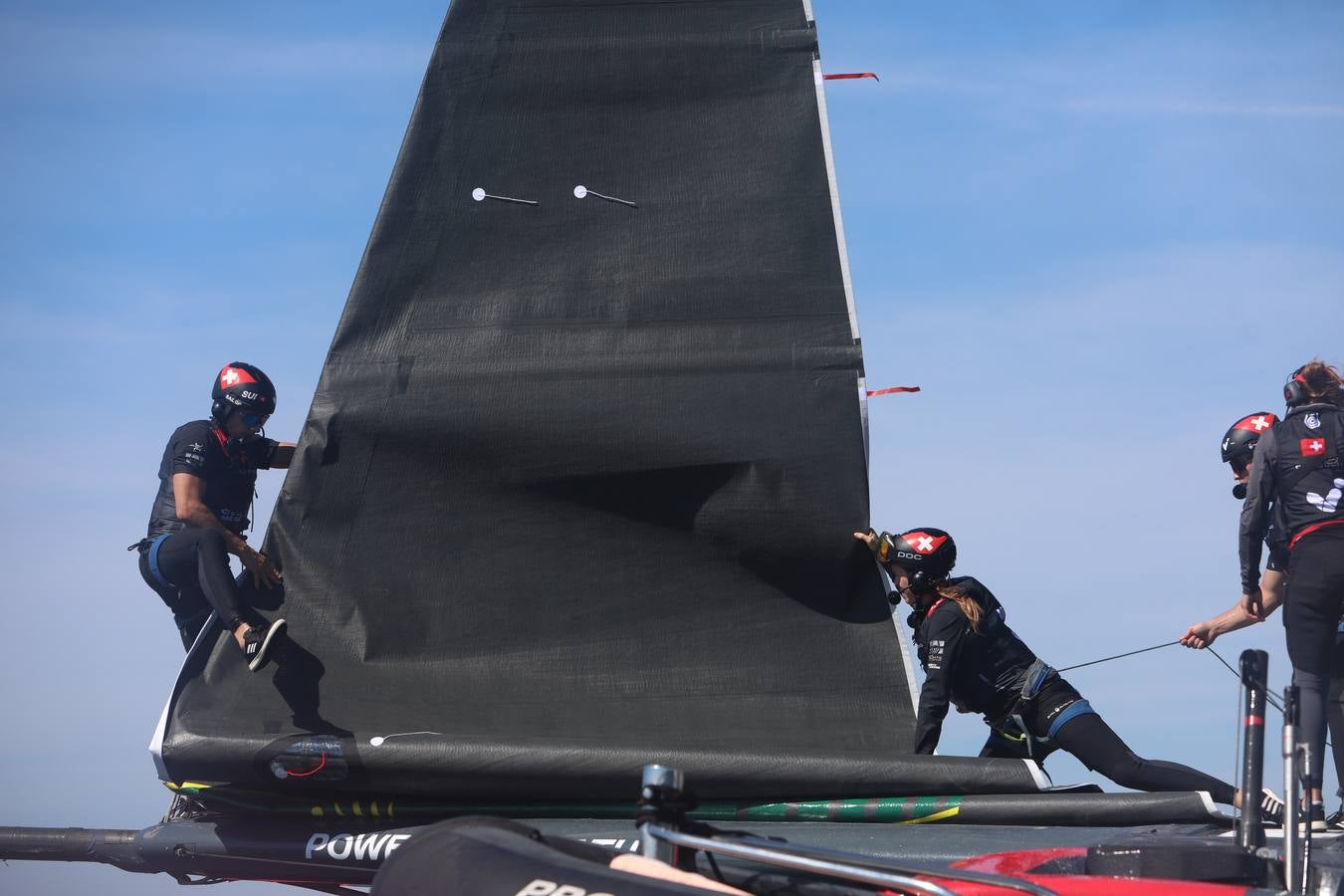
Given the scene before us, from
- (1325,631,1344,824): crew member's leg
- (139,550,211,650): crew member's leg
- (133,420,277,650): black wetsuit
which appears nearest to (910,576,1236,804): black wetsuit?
(1325,631,1344,824): crew member's leg

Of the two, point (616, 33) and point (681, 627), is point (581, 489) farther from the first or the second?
point (616, 33)

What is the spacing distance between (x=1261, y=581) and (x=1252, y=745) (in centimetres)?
366

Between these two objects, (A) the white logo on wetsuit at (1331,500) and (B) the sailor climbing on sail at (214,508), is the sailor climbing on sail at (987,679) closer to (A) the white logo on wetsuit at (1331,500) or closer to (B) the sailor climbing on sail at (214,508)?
(A) the white logo on wetsuit at (1331,500)

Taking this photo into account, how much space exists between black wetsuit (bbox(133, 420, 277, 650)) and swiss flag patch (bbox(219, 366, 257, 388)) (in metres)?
0.22

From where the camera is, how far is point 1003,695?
6.88 metres

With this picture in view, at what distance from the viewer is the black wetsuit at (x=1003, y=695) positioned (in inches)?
261

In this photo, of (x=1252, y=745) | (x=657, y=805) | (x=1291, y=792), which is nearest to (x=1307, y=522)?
(x=1252, y=745)

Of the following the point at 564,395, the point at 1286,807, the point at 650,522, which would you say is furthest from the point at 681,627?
the point at 1286,807

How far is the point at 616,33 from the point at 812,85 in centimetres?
104

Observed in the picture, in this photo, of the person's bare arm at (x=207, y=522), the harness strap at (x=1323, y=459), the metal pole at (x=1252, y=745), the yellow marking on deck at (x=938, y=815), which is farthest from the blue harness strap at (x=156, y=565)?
the harness strap at (x=1323, y=459)

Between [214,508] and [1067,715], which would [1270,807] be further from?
[214,508]

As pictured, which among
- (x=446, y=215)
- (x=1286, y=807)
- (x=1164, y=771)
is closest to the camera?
(x=1286, y=807)

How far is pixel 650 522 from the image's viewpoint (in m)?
7.16

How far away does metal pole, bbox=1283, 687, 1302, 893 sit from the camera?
418 centimetres
